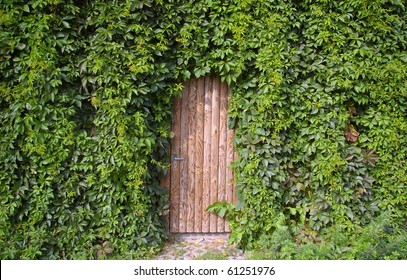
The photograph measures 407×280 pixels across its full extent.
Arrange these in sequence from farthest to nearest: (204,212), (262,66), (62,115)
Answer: (204,212) < (262,66) < (62,115)

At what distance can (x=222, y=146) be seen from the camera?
4.37m

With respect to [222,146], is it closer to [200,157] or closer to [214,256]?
[200,157]

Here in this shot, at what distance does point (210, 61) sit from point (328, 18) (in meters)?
1.47

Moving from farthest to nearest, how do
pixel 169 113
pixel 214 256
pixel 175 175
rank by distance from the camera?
pixel 175 175
pixel 169 113
pixel 214 256

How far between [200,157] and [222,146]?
0.32m

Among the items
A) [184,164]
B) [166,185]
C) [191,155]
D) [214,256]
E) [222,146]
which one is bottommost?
[214,256]

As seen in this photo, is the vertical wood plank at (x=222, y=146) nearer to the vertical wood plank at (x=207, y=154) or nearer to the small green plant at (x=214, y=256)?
the vertical wood plank at (x=207, y=154)

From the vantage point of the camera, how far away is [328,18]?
13.0 ft

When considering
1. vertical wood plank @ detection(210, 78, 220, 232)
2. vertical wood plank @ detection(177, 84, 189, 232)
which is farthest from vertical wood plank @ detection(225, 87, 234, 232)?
vertical wood plank @ detection(177, 84, 189, 232)

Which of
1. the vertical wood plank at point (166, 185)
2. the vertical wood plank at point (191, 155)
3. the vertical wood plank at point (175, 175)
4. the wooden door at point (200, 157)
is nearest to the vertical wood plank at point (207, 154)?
the wooden door at point (200, 157)

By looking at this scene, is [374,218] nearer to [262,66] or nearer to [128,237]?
[262,66]

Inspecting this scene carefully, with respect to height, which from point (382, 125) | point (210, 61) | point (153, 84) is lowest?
point (382, 125)

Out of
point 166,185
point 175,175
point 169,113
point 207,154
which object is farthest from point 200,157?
point 169,113

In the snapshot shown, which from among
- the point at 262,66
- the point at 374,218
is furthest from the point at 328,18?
the point at 374,218
